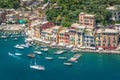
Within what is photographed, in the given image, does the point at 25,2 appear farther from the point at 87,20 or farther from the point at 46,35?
the point at 46,35

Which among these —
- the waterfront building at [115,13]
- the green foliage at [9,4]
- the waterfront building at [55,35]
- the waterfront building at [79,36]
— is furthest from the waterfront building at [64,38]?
the green foliage at [9,4]

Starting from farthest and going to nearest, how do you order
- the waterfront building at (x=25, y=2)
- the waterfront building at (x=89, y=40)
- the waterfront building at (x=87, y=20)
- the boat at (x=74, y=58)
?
the waterfront building at (x=25, y=2), the waterfront building at (x=87, y=20), the waterfront building at (x=89, y=40), the boat at (x=74, y=58)

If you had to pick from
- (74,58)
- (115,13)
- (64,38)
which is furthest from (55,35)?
(115,13)

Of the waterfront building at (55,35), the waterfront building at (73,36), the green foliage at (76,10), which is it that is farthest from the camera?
the green foliage at (76,10)

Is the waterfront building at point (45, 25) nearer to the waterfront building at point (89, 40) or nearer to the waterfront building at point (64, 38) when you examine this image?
the waterfront building at point (64, 38)

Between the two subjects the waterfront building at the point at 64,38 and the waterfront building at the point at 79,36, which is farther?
the waterfront building at the point at 64,38

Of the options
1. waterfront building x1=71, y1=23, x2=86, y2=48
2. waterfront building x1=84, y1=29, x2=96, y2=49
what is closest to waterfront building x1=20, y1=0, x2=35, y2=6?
waterfront building x1=71, y1=23, x2=86, y2=48
